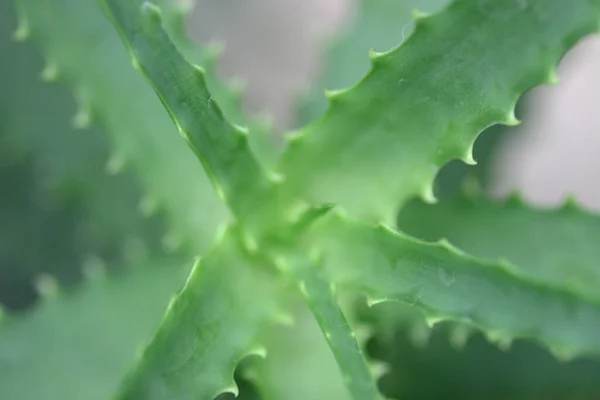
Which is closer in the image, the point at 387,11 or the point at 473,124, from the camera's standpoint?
the point at 473,124

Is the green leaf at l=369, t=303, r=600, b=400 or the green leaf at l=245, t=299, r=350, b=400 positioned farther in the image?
the green leaf at l=369, t=303, r=600, b=400

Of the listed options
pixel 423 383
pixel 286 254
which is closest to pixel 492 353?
pixel 423 383

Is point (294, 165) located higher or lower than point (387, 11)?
lower

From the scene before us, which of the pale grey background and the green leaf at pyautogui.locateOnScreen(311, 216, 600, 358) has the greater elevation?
the pale grey background

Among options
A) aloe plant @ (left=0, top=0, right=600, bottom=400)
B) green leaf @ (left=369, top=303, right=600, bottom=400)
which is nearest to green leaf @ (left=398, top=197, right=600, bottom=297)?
aloe plant @ (left=0, top=0, right=600, bottom=400)

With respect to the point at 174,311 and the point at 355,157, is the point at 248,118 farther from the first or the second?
the point at 174,311

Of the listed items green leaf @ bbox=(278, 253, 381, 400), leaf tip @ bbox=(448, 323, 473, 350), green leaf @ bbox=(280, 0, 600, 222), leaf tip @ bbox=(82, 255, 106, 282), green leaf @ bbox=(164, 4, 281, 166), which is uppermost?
green leaf @ bbox=(164, 4, 281, 166)

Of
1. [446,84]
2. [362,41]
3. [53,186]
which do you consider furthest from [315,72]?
[446,84]

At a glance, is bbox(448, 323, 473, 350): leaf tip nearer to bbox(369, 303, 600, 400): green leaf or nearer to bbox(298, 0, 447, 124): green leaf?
bbox(369, 303, 600, 400): green leaf
